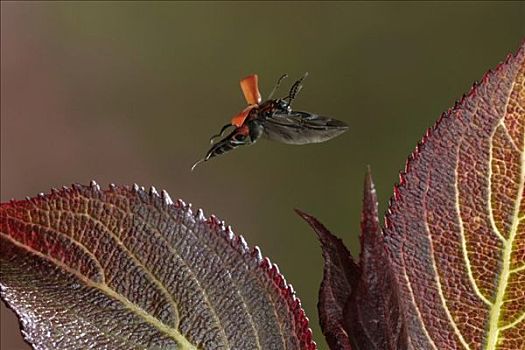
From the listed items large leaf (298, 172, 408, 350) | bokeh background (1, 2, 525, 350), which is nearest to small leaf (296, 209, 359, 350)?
large leaf (298, 172, 408, 350)

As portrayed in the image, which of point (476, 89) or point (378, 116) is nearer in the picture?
point (476, 89)

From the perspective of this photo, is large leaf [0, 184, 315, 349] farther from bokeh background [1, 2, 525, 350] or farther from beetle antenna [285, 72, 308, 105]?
bokeh background [1, 2, 525, 350]

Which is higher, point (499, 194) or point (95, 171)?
point (95, 171)

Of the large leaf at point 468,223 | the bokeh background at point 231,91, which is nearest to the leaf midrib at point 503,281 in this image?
the large leaf at point 468,223

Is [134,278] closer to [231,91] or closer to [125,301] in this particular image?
[125,301]

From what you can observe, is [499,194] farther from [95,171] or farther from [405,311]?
[95,171]

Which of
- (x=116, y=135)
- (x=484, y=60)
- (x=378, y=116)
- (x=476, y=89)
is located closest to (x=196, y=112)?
(x=116, y=135)

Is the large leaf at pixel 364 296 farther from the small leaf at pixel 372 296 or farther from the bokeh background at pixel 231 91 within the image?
the bokeh background at pixel 231 91
